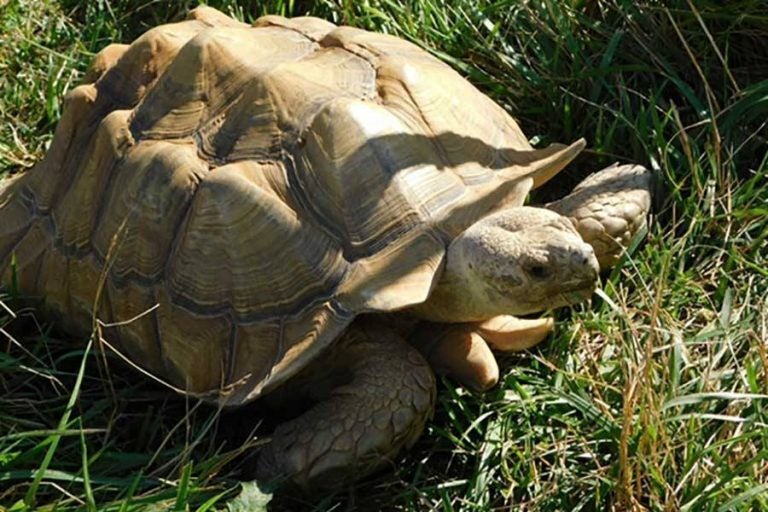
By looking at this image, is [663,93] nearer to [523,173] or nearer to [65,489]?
[523,173]

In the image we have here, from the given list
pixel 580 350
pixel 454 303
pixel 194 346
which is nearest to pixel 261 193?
pixel 194 346

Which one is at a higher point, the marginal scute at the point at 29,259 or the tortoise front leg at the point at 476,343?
the marginal scute at the point at 29,259

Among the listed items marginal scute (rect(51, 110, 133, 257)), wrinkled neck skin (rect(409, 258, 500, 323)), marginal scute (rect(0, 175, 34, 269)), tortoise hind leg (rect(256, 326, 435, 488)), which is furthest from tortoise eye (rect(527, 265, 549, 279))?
marginal scute (rect(0, 175, 34, 269))

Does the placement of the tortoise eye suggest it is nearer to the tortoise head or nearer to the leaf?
the tortoise head

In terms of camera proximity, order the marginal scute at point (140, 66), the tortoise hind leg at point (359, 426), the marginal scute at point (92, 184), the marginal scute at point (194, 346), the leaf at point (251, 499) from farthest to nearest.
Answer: the marginal scute at point (140, 66) → the marginal scute at point (92, 184) → the marginal scute at point (194, 346) → the tortoise hind leg at point (359, 426) → the leaf at point (251, 499)

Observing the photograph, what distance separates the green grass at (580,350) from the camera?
119 inches

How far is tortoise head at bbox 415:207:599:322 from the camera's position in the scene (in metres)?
3.07

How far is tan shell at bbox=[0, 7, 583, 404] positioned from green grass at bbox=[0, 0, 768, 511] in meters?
0.24

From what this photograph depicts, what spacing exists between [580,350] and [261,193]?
1.10m

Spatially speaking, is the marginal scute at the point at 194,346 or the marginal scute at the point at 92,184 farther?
the marginal scute at the point at 92,184

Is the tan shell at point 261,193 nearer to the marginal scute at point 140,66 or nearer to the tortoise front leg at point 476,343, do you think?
the marginal scute at point 140,66

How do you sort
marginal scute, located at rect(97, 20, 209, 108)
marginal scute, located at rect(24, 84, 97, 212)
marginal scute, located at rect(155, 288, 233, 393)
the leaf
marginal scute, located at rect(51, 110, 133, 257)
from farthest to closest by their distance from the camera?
1. marginal scute, located at rect(24, 84, 97, 212)
2. marginal scute, located at rect(97, 20, 209, 108)
3. marginal scute, located at rect(51, 110, 133, 257)
4. marginal scute, located at rect(155, 288, 233, 393)
5. the leaf

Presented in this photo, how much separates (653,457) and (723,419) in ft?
0.79

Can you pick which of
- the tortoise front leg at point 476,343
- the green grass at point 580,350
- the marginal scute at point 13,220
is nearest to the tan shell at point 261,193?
the marginal scute at point 13,220
